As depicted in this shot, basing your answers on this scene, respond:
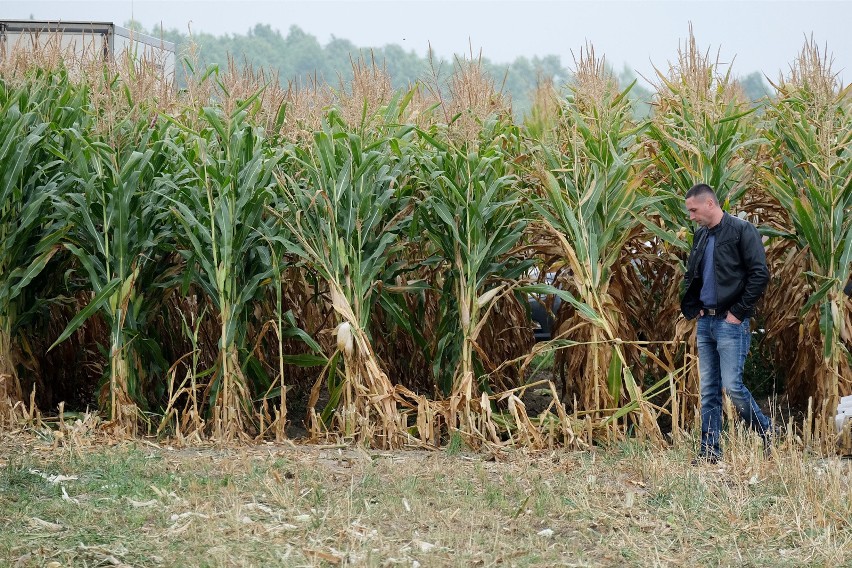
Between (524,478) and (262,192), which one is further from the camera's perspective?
(262,192)

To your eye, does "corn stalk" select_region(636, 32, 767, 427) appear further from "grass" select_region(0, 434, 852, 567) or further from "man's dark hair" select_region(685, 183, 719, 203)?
"grass" select_region(0, 434, 852, 567)

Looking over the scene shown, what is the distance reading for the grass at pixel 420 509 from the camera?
15.0ft

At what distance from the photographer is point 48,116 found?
8.09 meters

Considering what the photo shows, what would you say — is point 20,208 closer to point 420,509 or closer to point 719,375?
point 420,509

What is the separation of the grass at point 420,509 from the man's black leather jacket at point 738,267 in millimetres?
930

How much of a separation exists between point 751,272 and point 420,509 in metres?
2.62

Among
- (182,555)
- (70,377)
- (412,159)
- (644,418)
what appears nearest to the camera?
(182,555)

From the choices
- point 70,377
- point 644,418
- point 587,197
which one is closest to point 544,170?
Answer: point 587,197

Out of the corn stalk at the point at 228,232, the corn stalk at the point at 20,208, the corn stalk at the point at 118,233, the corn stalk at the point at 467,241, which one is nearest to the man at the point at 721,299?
the corn stalk at the point at 467,241

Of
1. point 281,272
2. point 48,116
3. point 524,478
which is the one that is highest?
point 48,116

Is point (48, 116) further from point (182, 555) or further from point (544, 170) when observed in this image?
point (182, 555)

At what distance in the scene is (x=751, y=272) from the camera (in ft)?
20.9

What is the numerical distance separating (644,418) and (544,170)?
5.92 ft

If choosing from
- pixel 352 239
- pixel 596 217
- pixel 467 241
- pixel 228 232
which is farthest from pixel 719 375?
pixel 228 232
